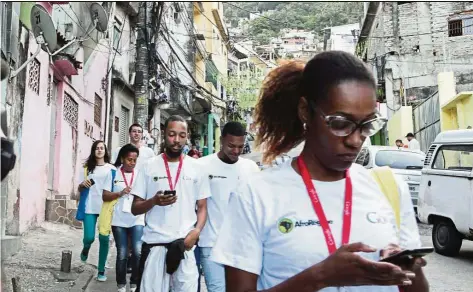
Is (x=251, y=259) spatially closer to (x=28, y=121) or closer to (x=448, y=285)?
(x=448, y=285)

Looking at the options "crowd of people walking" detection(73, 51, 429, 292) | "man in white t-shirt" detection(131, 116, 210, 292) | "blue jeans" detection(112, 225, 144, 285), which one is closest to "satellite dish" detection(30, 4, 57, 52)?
"blue jeans" detection(112, 225, 144, 285)

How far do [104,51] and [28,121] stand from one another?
7.10 metres

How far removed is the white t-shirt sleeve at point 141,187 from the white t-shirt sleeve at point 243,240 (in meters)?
2.94

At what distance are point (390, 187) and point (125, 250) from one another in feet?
15.6

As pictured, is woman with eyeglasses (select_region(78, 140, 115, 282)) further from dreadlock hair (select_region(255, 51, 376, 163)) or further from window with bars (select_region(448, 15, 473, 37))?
window with bars (select_region(448, 15, 473, 37))

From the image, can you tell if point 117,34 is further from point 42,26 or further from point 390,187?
point 390,187

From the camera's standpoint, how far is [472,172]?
7.90 m

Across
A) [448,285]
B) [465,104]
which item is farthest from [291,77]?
[465,104]

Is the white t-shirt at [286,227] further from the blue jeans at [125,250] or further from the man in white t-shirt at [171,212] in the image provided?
the blue jeans at [125,250]

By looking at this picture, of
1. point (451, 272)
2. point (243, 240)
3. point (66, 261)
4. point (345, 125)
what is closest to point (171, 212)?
point (243, 240)

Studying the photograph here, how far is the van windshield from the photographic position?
12.4 metres

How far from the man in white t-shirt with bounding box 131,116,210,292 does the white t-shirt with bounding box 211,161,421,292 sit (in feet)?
8.39

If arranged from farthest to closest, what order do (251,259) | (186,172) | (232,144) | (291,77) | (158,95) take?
(158,95)
(232,144)
(186,172)
(291,77)
(251,259)

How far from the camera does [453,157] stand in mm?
9070
